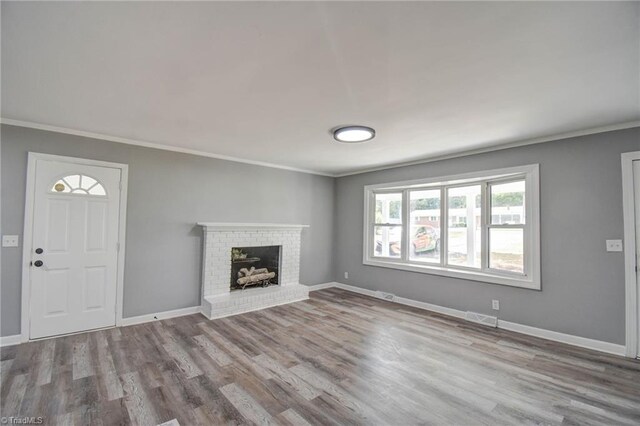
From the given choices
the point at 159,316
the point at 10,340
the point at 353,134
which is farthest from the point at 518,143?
the point at 10,340

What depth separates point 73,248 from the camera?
3486 mm

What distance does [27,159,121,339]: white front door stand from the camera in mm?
3291

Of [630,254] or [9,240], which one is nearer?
[630,254]

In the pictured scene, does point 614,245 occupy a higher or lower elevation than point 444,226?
lower

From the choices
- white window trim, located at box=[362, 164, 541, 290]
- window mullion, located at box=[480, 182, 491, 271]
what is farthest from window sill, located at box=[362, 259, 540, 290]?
window mullion, located at box=[480, 182, 491, 271]

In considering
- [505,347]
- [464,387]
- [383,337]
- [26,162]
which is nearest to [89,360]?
[26,162]

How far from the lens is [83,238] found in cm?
354

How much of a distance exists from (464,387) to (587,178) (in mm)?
2813

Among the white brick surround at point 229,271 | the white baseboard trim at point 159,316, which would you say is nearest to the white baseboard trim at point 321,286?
the white brick surround at point 229,271

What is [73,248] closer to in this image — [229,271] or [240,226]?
[229,271]

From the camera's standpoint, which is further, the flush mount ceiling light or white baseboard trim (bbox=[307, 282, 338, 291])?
white baseboard trim (bbox=[307, 282, 338, 291])

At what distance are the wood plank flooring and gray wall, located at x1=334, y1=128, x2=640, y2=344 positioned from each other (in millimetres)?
349

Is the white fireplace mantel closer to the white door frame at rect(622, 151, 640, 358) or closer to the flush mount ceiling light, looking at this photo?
the flush mount ceiling light

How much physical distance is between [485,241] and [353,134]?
102 inches
